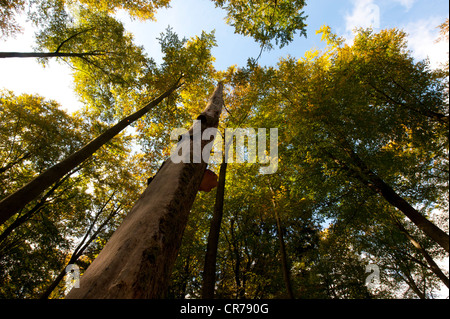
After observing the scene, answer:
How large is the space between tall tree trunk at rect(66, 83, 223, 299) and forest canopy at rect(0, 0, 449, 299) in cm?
386

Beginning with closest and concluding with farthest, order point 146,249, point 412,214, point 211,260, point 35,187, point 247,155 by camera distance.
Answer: point 146,249
point 35,187
point 211,260
point 412,214
point 247,155

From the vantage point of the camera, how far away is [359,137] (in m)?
6.04

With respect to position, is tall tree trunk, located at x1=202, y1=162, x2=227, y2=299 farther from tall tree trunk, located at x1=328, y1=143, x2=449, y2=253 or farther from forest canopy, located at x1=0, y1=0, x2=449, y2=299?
tall tree trunk, located at x1=328, y1=143, x2=449, y2=253

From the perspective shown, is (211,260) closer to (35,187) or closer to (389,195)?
(35,187)

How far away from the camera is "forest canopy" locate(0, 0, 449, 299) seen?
6.15 meters

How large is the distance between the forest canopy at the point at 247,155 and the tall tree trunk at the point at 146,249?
3.86m

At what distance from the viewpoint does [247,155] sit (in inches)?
416

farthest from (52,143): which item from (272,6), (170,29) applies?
(272,6)

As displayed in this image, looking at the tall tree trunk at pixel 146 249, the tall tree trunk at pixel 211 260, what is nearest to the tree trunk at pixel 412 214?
the tall tree trunk at pixel 211 260

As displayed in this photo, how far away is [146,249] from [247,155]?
31.6 feet

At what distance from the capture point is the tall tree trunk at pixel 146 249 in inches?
37.2

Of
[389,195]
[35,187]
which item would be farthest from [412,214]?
[35,187]

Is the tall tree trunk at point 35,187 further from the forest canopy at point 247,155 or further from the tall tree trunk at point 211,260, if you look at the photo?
the tall tree trunk at point 211,260

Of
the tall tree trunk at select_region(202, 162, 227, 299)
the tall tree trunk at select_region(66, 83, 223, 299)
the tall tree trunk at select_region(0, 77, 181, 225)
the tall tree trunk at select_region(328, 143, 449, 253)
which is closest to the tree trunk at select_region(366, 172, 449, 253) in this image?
the tall tree trunk at select_region(328, 143, 449, 253)
